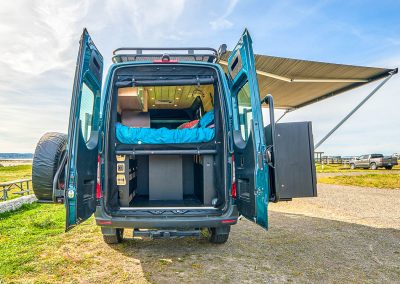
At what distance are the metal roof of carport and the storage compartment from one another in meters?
5.57

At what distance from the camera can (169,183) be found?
4312 mm

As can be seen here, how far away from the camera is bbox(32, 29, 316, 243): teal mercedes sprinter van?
3.02 metres

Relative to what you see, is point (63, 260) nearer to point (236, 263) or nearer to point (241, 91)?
point (236, 263)

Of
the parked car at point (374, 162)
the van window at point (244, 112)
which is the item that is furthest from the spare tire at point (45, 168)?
the parked car at point (374, 162)

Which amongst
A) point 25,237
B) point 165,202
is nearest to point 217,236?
point 165,202

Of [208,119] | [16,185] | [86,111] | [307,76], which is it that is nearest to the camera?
[86,111]

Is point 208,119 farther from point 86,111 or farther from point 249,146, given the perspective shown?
point 86,111

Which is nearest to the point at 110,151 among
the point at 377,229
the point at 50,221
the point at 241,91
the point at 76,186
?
the point at 76,186

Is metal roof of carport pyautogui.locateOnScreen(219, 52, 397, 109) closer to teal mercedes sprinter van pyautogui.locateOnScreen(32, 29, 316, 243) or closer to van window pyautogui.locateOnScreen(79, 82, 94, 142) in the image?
teal mercedes sprinter van pyautogui.locateOnScreen(32, 29, 316, 243)

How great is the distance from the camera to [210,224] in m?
3.21

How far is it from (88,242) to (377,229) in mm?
4584

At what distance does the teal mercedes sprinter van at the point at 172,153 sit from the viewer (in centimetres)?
302

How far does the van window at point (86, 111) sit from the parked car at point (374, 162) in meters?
24.0

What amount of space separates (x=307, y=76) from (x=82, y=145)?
1105 centimetres
